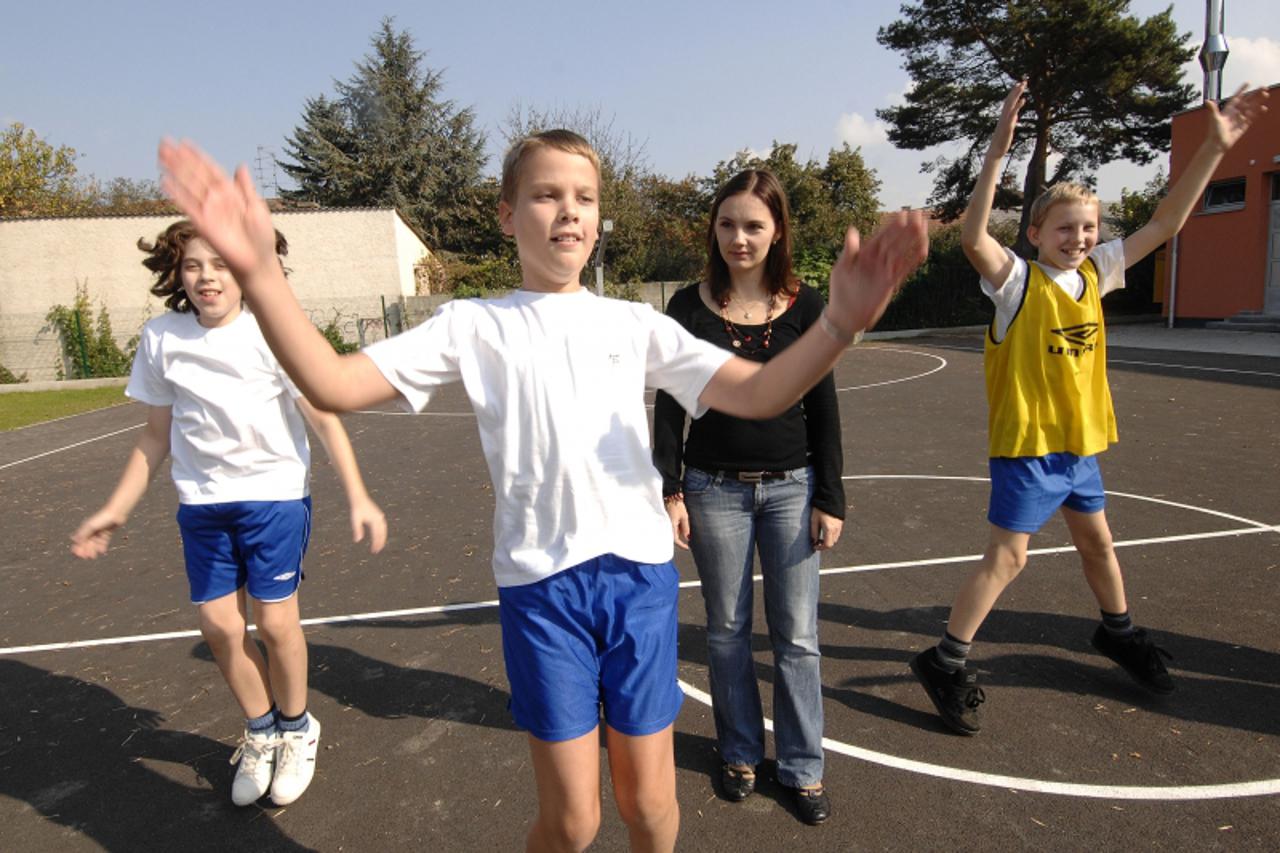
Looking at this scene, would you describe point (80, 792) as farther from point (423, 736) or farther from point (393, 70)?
point (393, 70)

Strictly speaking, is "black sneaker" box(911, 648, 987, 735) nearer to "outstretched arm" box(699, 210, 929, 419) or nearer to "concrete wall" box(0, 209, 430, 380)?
"outstretched arm" box(699, 210, 929, 419)

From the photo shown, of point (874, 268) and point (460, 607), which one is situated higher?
point (874, 268)

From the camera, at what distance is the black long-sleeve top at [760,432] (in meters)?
2.73

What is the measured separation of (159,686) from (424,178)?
3966cm

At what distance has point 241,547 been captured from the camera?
2934mm

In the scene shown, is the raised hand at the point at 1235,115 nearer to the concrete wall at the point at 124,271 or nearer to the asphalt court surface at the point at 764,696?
the asphalt court surface at the point at 764,696

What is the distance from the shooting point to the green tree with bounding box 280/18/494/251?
3953 centimetres

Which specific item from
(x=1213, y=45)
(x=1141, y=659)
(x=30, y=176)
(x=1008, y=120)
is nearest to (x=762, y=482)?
(x=1008, y=120)

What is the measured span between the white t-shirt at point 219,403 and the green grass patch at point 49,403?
14502 mm

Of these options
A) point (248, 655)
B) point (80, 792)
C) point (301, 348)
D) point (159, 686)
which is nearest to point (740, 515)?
point (301, 348)

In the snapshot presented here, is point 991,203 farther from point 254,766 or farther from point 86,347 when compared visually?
point 86,347

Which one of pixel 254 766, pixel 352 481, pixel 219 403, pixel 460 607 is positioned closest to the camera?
pixel 352 481

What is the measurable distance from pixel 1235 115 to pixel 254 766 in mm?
4559

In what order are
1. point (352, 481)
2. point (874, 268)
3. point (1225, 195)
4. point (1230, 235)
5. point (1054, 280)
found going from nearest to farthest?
1. point (874, 268)
2. point (352, 481)
3. point (1054, 280)
4. point (1230, 235)
5. point (1225, 195)
